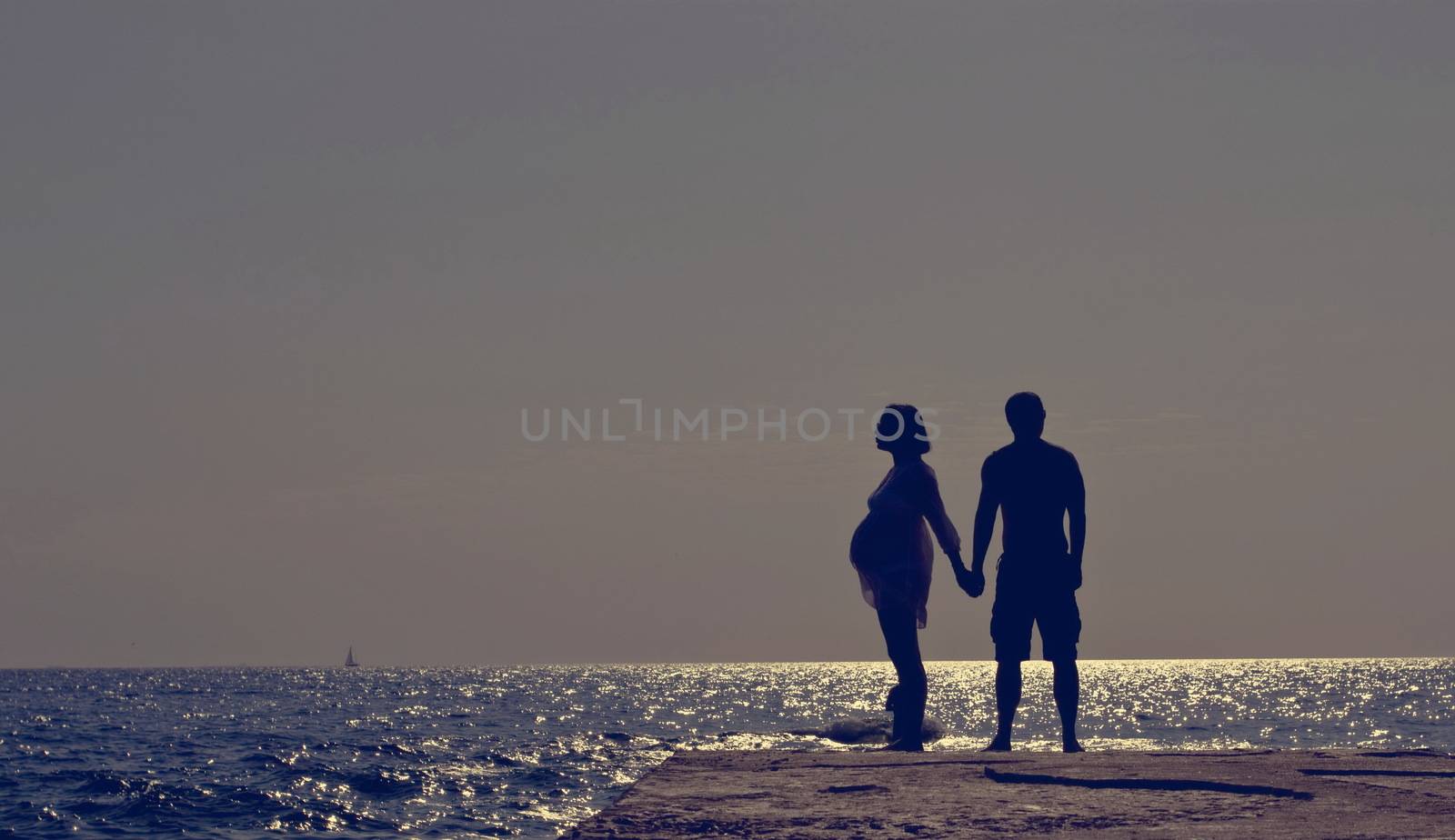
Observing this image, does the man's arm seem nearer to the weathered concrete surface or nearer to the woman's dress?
the woman's dress

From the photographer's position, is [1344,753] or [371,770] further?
[371,770]

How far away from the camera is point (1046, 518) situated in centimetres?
857

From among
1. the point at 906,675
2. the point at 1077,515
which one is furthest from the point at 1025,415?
the point at 906,675

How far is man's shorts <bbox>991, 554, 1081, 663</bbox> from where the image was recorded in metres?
8.52

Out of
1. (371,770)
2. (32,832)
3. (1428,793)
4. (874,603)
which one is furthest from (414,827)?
(1428,793)

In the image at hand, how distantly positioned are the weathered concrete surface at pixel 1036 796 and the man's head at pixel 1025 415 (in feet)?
8.24

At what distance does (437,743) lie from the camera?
43062 mm

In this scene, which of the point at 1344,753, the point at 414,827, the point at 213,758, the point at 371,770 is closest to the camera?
the point at 1344,753

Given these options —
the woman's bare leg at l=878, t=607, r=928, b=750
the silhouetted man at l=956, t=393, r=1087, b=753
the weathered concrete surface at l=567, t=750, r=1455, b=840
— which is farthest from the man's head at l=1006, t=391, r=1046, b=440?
the weathered concrete surface at l=567, t=750, r=1455, b=840

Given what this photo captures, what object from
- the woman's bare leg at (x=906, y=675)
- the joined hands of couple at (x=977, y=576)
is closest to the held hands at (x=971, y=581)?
the joined hands of couple at (x=977, y=576)

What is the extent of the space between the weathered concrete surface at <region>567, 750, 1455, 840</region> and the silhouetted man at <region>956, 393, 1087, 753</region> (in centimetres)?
193

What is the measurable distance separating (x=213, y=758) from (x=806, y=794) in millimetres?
35449

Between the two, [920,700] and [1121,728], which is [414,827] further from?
[1121,728]

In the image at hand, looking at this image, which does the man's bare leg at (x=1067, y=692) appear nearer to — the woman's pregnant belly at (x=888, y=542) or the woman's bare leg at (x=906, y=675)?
the woman's bare leg at (x=906, y=675)
